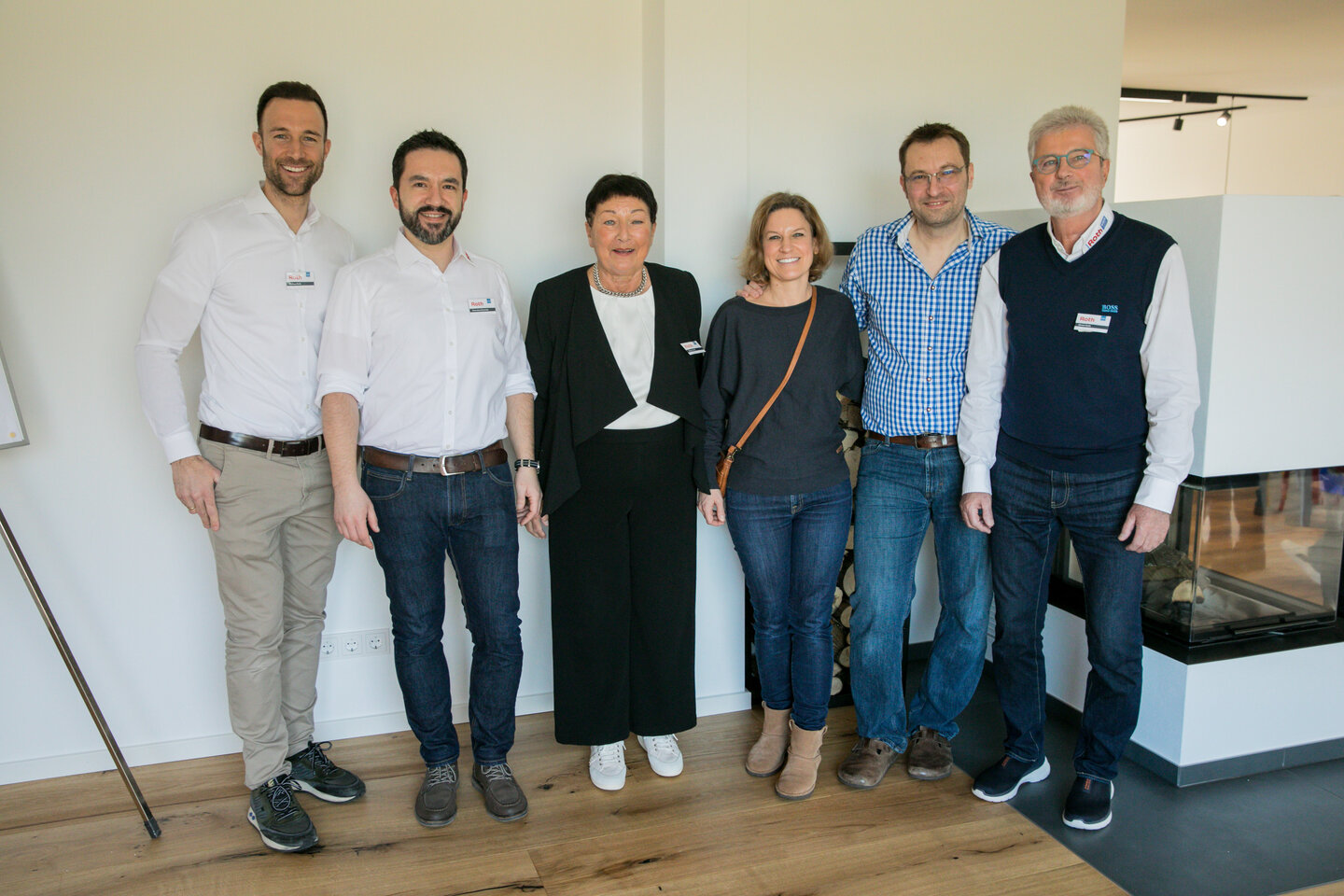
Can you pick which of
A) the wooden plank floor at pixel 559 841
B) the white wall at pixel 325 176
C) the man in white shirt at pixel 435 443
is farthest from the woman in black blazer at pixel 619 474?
the white wall at pixel 325 176

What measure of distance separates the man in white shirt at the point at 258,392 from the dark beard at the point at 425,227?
289 millimetres

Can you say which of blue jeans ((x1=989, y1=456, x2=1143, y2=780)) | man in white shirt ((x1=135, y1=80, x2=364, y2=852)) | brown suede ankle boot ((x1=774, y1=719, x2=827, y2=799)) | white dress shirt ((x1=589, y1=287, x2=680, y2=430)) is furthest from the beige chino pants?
blue jeans ((x1=989, y1=456, x2=1143, y2=780))

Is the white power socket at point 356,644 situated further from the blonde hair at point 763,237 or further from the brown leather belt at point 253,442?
the blonde hair at point 763,237

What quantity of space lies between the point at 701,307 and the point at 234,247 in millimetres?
1482

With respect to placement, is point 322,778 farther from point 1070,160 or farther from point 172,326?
point 1070,160

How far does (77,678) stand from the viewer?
2.58 metres

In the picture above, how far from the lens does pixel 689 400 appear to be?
2812 mm

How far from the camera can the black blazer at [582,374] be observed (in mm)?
2738

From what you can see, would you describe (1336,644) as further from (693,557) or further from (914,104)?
(914,104)

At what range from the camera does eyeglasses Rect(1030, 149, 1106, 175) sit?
2445 mm

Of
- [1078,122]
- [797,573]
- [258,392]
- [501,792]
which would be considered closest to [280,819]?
[501,792]

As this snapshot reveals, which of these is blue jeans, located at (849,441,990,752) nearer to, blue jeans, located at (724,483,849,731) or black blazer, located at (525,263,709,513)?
blue jeans, located at (724,483,849,731)

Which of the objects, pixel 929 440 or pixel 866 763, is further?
pixel 866 763

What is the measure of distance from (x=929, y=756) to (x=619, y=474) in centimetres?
135
